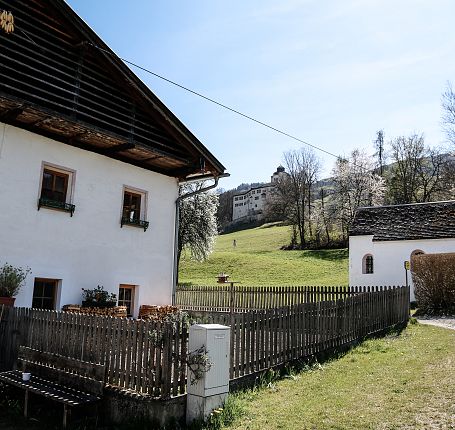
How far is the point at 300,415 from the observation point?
6.18m

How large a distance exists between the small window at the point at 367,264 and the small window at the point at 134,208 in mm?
19992

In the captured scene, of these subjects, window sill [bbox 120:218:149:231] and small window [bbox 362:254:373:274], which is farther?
small window [bbox 362:254:373:274]

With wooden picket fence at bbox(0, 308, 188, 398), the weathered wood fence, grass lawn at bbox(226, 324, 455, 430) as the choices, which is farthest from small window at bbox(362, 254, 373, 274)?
wooden picket fence at bbox(0, 308, 188, 398)

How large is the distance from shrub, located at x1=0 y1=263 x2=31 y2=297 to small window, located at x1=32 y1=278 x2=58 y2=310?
77cm

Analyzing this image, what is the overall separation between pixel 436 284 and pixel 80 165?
16398 millimetres

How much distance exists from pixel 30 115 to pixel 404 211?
26.2 metres

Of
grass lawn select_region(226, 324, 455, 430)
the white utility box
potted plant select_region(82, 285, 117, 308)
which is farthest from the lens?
potted plant select_region(82, 285, 117, 308)

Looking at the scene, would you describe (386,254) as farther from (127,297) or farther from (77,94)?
(77,94)

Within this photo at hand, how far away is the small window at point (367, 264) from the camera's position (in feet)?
97.7

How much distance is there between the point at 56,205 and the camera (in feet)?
37.9

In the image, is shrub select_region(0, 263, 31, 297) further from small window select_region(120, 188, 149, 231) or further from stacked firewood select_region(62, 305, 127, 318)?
small window select_region(120, 188, 149, 231)

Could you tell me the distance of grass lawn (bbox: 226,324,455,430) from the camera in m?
5.86

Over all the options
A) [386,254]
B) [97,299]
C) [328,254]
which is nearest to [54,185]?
[97,299]

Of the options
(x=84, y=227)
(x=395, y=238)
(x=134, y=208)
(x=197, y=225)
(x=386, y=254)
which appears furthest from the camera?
(x=197, y=225)
